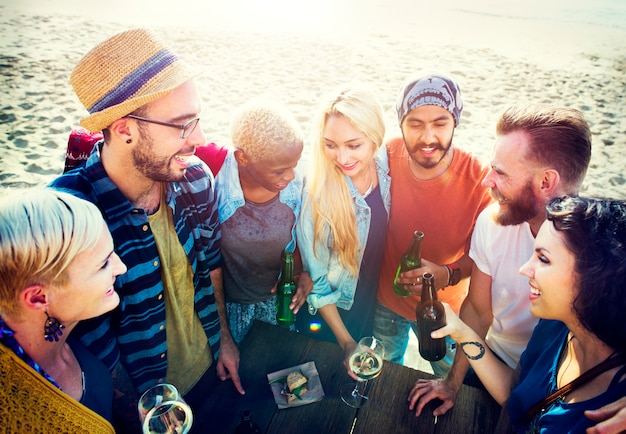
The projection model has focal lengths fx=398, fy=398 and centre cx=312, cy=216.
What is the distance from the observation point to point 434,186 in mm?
3057

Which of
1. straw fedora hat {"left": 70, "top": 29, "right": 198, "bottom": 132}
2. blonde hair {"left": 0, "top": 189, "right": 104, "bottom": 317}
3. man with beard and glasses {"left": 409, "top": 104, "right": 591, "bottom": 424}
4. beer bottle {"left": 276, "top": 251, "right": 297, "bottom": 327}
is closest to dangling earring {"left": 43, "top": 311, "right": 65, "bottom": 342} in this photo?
blonde hair {"left": 0, "top": 189, "right": 104, "bottom": 317}

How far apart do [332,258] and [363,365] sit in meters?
0.95

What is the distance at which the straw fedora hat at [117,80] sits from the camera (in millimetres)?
2021

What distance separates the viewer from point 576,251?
1689 mm

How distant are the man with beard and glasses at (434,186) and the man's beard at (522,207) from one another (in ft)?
1.69

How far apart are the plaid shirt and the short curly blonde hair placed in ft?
1.12

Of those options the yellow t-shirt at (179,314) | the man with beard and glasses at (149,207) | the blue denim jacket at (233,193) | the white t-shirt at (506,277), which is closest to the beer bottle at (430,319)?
the white t-shirt at (506,277)

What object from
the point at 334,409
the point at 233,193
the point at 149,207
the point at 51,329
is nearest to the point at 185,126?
the point at 149,207

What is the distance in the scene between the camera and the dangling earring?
1727mm

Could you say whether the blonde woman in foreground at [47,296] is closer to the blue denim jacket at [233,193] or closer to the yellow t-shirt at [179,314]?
the yellow t-shirt at [179,314]

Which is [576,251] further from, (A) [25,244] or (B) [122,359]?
(B) [122,359]

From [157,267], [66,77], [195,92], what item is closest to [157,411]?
[157,267]

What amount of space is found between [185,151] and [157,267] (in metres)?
0.69

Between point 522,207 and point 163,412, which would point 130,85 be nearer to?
point 163,412
